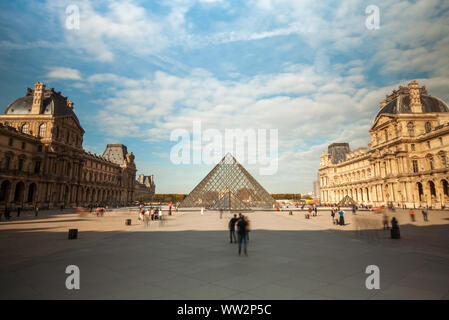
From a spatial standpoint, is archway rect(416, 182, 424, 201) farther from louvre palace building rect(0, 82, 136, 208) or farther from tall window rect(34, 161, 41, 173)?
tall window rect(34, 161, 41, 173)

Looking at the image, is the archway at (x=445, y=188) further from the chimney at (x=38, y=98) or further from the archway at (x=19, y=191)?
the chimney at (x=38, y=98)

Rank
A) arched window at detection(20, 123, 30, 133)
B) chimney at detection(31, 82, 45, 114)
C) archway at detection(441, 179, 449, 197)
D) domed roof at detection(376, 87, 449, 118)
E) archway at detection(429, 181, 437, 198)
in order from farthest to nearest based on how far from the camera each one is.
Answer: domed roof at detection(376, 87, 449, 118) → chimney at detection(31, 82, 45, 114) → arched window at detection(20, 123, 30, 133) → archway at detection(429, 181, 437, 198) → archway at detection(441, 179, 449, 197)

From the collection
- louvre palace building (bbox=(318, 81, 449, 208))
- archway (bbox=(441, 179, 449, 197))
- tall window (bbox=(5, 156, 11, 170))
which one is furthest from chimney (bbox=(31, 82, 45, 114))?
archway (bbox=(441, 179, 449, 197))

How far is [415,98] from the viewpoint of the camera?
4334 centimetres

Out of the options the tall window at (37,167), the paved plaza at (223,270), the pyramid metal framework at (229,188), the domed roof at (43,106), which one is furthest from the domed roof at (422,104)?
the tall window at (37,167)

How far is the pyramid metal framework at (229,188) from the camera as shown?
3672 centimetres

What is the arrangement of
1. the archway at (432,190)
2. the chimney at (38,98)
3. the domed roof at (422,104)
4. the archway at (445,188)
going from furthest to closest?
the domed roof at (422,104)
the chimney at (38,98)
the archway at (432,190)
the archway at (445,188)

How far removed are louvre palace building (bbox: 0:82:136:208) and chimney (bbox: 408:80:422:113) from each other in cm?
6428

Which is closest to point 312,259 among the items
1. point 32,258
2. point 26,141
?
point 32,258

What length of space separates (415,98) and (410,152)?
10952mm

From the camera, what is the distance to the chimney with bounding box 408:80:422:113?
141 ft

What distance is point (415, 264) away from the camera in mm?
6180

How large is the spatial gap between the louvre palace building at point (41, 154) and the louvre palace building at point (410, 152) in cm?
5862

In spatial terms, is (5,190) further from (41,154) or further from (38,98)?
(38,98)
